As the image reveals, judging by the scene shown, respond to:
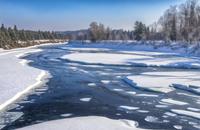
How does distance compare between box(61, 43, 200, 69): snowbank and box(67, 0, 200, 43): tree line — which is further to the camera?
box(67, 0, 200, 43): tree line

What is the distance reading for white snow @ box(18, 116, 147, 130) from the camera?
1069cm

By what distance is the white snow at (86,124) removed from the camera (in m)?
10.7

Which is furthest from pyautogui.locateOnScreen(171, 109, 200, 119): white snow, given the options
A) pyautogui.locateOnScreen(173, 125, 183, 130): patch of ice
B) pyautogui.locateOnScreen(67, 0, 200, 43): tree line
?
pyautogui.locateOnScreen(67, 0, 200, 43): tree line

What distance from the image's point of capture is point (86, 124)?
11.1m

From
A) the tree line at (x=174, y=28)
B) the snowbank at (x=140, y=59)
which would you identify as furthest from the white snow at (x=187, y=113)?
the tree line at (x=174, y=28)

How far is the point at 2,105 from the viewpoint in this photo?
1409 centimetres

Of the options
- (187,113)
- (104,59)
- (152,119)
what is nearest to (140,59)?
(104,59)

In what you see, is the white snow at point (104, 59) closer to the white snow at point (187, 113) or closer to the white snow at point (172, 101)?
the white snow at point (172, 101)

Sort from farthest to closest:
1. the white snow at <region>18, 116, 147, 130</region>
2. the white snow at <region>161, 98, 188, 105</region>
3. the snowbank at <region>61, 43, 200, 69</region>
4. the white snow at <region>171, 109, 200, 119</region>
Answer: the snowbank at <region>61, 43, 200, 69</region> < the white snow at <region>161, 98, 188, 105</region> < the white snow at <region>171, 109, 200, 119</region> < the white snow at <region>18, 116, 147, 130</region>

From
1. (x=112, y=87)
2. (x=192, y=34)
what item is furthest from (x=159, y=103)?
(x=192, y=34)

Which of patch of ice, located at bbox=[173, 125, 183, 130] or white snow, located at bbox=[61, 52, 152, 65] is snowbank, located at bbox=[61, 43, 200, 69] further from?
patch of ice, located at bbox=[173, 125, 183, 130]

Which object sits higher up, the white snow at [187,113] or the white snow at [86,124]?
the white snow at [86,124]

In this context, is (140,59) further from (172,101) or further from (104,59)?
(172,101)

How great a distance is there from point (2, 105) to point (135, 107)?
516cm
